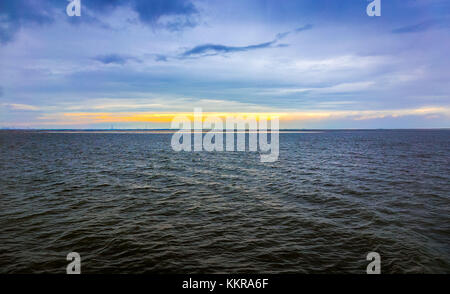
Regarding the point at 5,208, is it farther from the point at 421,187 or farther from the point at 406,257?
the point at 421,187

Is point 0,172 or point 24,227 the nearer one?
point 24,227

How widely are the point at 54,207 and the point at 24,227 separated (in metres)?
3.68

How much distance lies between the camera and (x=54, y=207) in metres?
17.8

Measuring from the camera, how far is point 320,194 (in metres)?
21.4

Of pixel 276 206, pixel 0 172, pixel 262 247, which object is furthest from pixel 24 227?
pixel 0 172

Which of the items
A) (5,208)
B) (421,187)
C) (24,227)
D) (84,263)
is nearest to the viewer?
(84,263)

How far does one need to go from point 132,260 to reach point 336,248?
9796mm
